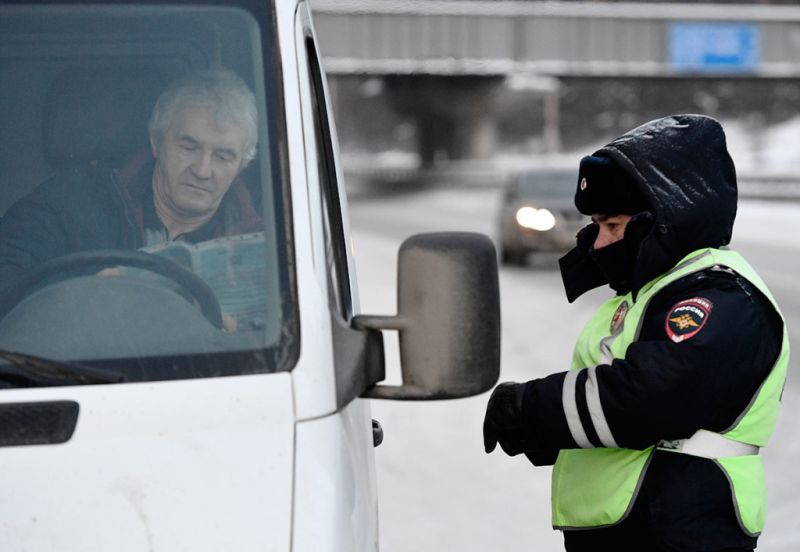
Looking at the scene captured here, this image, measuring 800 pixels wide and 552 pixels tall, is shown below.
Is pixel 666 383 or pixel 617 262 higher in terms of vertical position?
pixel 617 262

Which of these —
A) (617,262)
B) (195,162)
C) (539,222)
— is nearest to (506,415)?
(617,262)

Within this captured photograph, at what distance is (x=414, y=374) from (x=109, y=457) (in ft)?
1.78

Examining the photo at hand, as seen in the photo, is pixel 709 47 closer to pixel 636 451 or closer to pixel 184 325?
pixel 636 451

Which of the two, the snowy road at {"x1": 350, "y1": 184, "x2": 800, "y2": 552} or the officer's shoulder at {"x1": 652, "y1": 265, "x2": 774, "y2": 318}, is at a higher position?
the officer's shoulder at {"x1": 652, "y1": 265, "x2": 774, "y2": 318}

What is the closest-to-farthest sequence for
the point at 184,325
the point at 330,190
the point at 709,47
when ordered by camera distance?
1. the point at 184,325
2. the point at 330,190
3. the point at 709,47

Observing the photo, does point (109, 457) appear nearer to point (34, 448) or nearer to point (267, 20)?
point (34, 448)

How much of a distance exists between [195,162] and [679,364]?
1.03 m

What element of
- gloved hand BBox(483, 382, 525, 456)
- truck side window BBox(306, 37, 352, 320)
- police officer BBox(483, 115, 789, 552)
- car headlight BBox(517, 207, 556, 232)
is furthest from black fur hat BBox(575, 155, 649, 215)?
car headlight BBox(517, 207, 556, 232)

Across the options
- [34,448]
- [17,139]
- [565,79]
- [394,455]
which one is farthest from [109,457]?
[565,79]

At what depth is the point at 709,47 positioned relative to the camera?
166 ft

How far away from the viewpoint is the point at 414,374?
223 centimetres

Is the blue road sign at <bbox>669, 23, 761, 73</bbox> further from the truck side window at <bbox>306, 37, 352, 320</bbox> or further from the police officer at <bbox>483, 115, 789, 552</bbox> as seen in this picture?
the police officer at <bbox>483, 115, 789, 552</bbox>

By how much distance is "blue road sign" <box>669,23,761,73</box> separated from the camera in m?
50.3

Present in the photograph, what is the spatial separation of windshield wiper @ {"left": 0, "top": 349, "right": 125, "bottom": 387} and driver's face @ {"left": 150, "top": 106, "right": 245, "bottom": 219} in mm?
416
